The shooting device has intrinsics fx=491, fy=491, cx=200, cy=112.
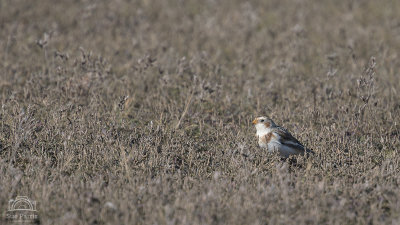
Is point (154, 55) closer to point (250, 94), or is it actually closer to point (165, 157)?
point (250, 94)

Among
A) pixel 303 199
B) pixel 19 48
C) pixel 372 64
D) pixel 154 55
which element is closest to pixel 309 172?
pixel 303 199

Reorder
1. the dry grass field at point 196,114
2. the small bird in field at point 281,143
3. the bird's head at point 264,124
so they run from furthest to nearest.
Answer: the bird's head at point 264,124 < the small bird in field at point 281,143 < the dry grass field at point 196,114

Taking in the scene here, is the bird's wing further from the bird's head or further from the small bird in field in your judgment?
the bird's head

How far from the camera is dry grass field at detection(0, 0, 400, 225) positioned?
452 cm

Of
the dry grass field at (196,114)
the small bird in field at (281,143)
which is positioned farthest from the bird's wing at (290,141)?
the dry grass field at (196,114)

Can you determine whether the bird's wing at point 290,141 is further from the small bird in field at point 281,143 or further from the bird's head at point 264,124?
the bird's head at point 264,124

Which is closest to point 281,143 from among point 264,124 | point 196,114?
point 264,124

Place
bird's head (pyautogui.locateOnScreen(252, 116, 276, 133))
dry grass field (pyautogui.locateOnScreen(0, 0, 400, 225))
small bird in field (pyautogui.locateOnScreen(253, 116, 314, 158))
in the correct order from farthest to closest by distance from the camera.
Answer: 1. bird's head (pyautogui.locateOnScreen(252, 116, 276, 133))
2. small bird in field (pyautogui.locateOnScreen(253, 116, 314, 158))
3. dry grass field (pyautogui.locateOnScreen(0, 0, 400, 225))

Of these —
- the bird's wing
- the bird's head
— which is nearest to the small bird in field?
the bird's wing

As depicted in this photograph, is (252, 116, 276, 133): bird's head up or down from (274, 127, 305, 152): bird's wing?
up

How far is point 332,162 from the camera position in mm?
5672

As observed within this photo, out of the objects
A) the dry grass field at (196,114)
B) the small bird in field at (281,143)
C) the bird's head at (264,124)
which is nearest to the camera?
the dry grass field at (196,114)

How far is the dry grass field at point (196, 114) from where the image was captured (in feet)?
14.8

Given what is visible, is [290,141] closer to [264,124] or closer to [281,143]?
[281,143]
